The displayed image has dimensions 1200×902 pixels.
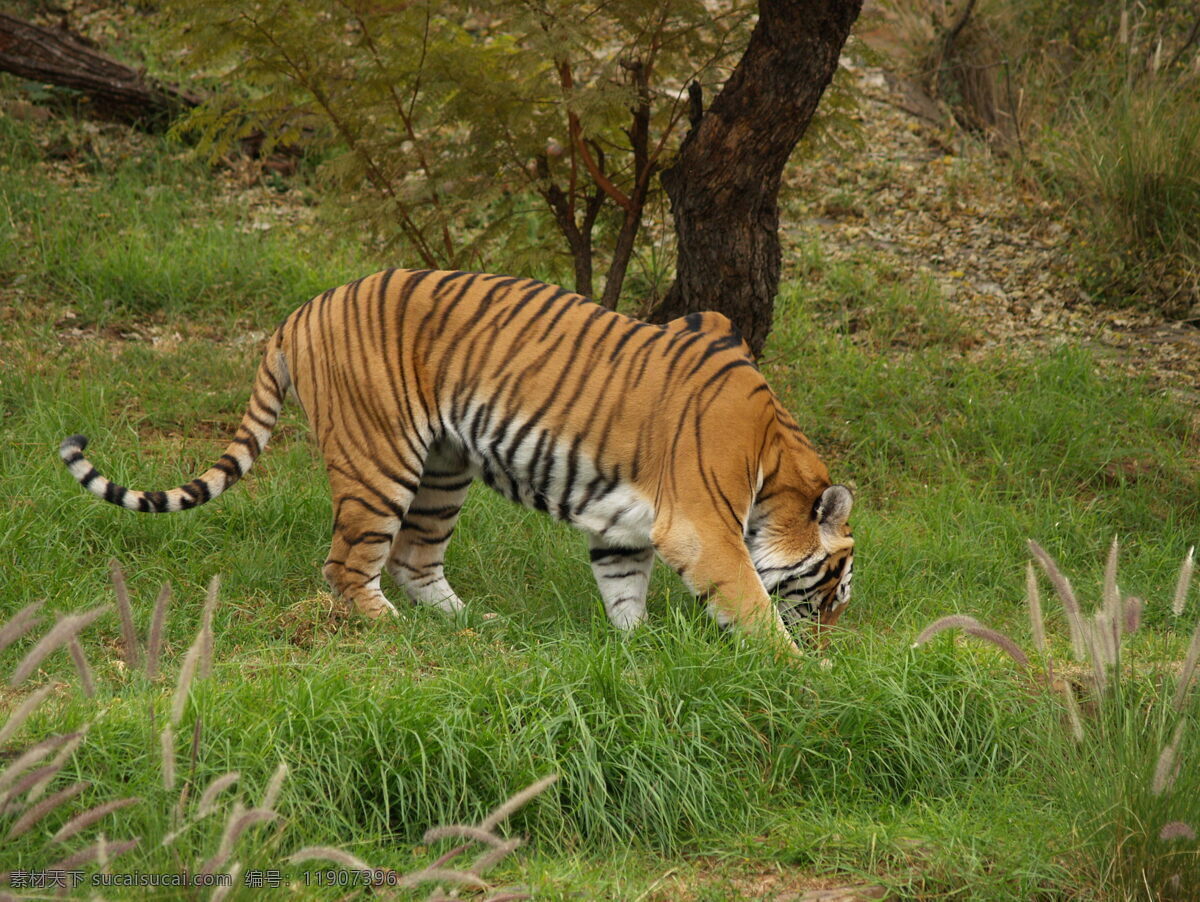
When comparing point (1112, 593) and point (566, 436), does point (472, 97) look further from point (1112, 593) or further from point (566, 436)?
point (1112, 593)

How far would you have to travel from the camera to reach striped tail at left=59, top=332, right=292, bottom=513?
4.34 meters

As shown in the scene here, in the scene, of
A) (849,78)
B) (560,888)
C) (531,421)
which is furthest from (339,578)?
(849,78)

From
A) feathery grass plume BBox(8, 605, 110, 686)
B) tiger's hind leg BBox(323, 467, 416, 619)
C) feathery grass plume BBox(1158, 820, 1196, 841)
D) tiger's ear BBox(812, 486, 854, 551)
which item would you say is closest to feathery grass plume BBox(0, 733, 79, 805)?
feathery grass plume BBox(8, 605, 110, 686)

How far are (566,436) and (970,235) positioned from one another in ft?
20.7

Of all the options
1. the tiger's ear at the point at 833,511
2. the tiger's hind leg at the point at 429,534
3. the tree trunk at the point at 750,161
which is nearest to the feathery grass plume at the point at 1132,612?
the tiger's ear at the point at 833,511

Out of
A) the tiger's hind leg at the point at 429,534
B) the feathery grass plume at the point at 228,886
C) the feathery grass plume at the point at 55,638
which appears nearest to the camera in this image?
the feathery grass plume at the point at 228,886

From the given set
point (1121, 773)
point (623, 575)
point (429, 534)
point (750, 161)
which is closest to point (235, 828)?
point (1121, 773)

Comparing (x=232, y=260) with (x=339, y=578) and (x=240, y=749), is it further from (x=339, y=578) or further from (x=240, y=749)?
(x=240, y=749)

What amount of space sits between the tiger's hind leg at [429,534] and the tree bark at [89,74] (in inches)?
228

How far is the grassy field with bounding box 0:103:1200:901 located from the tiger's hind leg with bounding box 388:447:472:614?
22 cm

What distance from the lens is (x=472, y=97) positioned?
640 cm

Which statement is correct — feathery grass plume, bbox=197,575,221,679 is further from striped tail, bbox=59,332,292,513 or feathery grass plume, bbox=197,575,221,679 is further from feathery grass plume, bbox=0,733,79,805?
striped tail, bbox=59,332,292,513

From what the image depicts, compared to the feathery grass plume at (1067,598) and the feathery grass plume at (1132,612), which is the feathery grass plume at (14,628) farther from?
the feathery grass plume at (1132,612)

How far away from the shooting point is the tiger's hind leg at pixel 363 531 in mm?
4977
